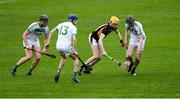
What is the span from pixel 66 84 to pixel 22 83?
1.49m

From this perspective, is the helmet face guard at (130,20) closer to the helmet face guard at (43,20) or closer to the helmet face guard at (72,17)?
the helmet face guard at (72,17)

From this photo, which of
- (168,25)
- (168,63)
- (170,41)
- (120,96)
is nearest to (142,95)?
(120,96)

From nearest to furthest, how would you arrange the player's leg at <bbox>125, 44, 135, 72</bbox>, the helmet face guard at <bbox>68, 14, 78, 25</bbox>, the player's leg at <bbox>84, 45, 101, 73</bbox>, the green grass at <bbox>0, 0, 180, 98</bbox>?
the green grass at <bbox>0, 0, 180, 98</bbox> → the helmet face guard at <bbox>68, 14, 78, 25</bbox> → the player's leg at <bbox>84, 45, 101, 73</bbox> → the player's leg at <bbox>125, 44, 135, 72</bbox>

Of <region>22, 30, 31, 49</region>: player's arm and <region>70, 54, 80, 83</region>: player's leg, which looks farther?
<region>22, 30, 31, 49</region>: player's arm

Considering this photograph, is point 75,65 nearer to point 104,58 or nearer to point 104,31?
point 104,31

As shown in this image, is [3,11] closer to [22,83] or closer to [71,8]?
[71,8]

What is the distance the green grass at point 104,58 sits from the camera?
22.3 meters

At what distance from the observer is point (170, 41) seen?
126ft

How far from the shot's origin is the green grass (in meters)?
22.3

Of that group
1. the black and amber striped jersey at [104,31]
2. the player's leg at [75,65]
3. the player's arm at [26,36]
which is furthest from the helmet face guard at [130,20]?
the player's arm at [26,36]

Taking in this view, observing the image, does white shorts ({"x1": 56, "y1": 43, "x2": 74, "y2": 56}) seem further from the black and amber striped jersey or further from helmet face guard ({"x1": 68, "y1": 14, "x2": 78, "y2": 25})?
the black and amber striped jersey

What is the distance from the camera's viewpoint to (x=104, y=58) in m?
32.8

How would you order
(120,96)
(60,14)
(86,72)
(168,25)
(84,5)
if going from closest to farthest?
(120,96)
(86,72)
(168,25)
(60,14)
(84,5)

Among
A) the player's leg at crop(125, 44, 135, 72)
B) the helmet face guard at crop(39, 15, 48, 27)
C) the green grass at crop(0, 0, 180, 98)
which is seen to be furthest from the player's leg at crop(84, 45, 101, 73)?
the helmet face guard at crop(39, 15, 48, 27)
